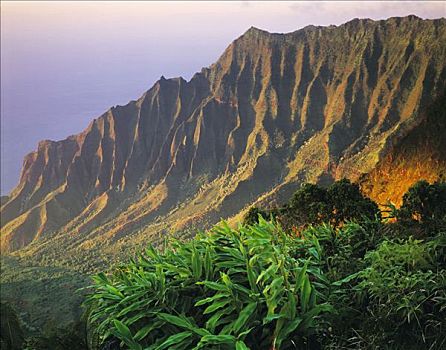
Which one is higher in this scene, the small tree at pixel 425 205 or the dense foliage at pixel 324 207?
the small tree at pixel 425 205

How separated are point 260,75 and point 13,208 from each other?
37.8m

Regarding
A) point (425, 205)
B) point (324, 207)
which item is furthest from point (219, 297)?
point (324, 207)

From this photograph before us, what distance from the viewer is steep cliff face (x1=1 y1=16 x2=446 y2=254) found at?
42031 millimetres

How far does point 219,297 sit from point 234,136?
2397 inches

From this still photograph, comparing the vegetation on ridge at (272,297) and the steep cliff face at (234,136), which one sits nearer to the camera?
the vegetation on ridge at (272,297)

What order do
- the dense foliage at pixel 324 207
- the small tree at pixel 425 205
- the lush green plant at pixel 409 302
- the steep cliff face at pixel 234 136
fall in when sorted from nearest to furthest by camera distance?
the lush green plant at pixel 409 302 → the small tree at pixel 425 205 → the dense foliage at pixel 324 207 → the steep cliff face at pixel 234 136

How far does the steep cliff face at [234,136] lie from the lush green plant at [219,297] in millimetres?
29559

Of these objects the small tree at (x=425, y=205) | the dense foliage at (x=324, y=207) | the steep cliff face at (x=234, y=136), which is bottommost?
the steep cliff face at (x=234, y=136)

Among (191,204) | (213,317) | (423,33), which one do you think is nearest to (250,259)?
(213,317)

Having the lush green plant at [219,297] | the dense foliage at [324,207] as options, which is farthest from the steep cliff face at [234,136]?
the lush green plant at [219,297]

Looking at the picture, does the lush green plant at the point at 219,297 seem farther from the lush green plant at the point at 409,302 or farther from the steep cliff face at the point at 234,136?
the steep cliff face at the point at 234,136

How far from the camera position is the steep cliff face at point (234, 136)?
42.0 metres

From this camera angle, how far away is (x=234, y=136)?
209 ft

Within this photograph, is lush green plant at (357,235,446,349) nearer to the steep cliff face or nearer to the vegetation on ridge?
the vegetation on ridge
